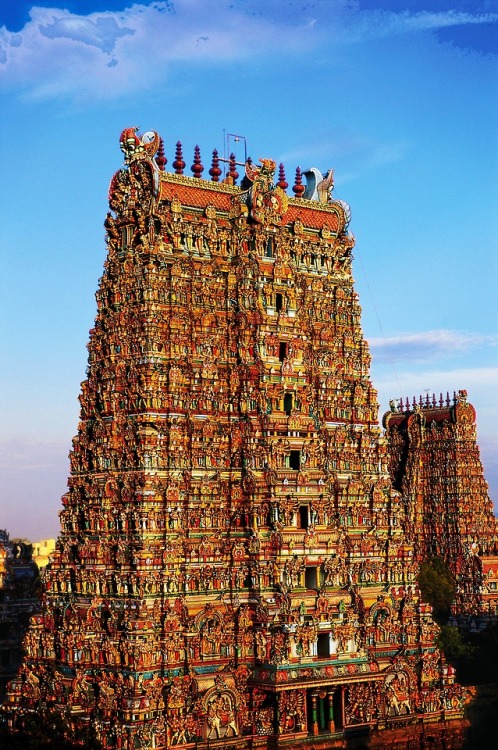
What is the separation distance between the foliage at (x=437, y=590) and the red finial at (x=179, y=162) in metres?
40.3

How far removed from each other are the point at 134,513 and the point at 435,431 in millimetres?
49013

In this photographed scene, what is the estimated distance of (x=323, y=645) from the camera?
197 feet

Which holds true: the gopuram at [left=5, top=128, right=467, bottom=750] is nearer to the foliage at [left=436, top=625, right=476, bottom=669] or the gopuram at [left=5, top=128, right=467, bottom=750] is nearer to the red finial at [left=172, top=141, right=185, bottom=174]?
the red finial at [left=172, top=141, right=185, bottom=174]

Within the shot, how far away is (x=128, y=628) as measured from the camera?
5650cm

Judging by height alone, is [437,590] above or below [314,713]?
above

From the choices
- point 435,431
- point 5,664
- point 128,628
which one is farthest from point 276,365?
point 435,431

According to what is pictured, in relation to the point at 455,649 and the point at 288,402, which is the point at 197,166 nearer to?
the point at 288,402

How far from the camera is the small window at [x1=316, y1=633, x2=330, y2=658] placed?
196 feet

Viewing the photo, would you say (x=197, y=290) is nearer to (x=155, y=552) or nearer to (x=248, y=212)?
(x=248, y=212)

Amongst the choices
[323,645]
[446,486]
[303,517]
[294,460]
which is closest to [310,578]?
[303,517]

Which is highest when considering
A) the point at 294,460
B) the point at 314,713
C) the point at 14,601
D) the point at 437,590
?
the point at 294,460

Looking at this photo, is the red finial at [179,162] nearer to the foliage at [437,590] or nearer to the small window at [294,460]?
the small window at [294,460]

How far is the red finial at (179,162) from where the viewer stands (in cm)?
6475

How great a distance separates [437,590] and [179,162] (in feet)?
137
